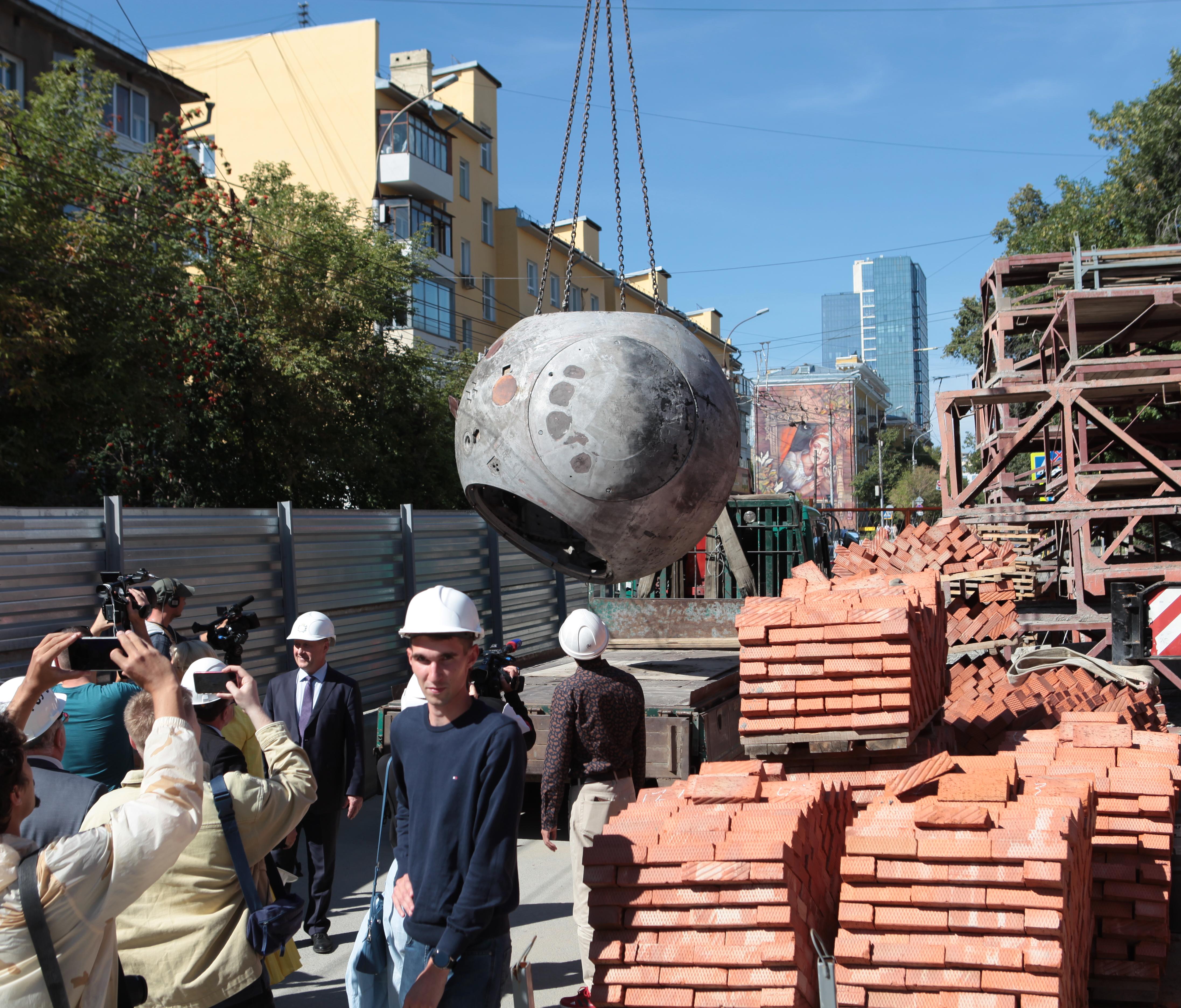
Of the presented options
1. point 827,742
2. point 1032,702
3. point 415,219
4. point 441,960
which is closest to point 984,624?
point 1032,702

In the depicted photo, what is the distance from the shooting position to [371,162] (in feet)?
126

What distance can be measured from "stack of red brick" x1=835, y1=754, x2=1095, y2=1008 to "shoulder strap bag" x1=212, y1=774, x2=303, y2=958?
78.8 inches

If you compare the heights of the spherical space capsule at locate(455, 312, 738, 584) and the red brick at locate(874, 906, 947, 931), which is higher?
the spherical space capsule at locate(455, 312, 738, 584)

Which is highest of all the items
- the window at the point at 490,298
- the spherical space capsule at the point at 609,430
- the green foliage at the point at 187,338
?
the window at the point at 490,298

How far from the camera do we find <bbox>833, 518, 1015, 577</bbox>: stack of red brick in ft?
39.8

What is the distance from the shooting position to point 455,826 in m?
3.25

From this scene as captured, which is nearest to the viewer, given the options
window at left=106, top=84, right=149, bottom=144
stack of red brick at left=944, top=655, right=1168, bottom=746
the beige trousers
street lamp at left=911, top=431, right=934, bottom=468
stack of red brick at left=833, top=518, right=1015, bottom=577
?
the beige trousers

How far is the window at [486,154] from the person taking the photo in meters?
45.3

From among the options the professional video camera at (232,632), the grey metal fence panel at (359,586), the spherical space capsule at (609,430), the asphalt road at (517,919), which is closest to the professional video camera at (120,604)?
the professional video camera at (232,632)

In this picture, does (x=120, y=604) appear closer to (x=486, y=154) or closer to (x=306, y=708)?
(x=306, y=708)

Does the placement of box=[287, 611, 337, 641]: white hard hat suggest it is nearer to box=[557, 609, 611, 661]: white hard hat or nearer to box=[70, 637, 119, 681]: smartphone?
box=[557, 609, 611, 661]: white hard hat

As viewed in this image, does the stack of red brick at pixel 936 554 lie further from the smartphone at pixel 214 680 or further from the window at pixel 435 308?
the window at pixel 435 308

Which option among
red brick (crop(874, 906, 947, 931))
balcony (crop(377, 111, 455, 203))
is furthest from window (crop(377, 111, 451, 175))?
red brick (crop(874, 906, 947, 931))

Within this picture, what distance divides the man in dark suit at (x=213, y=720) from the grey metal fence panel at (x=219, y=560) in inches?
164
